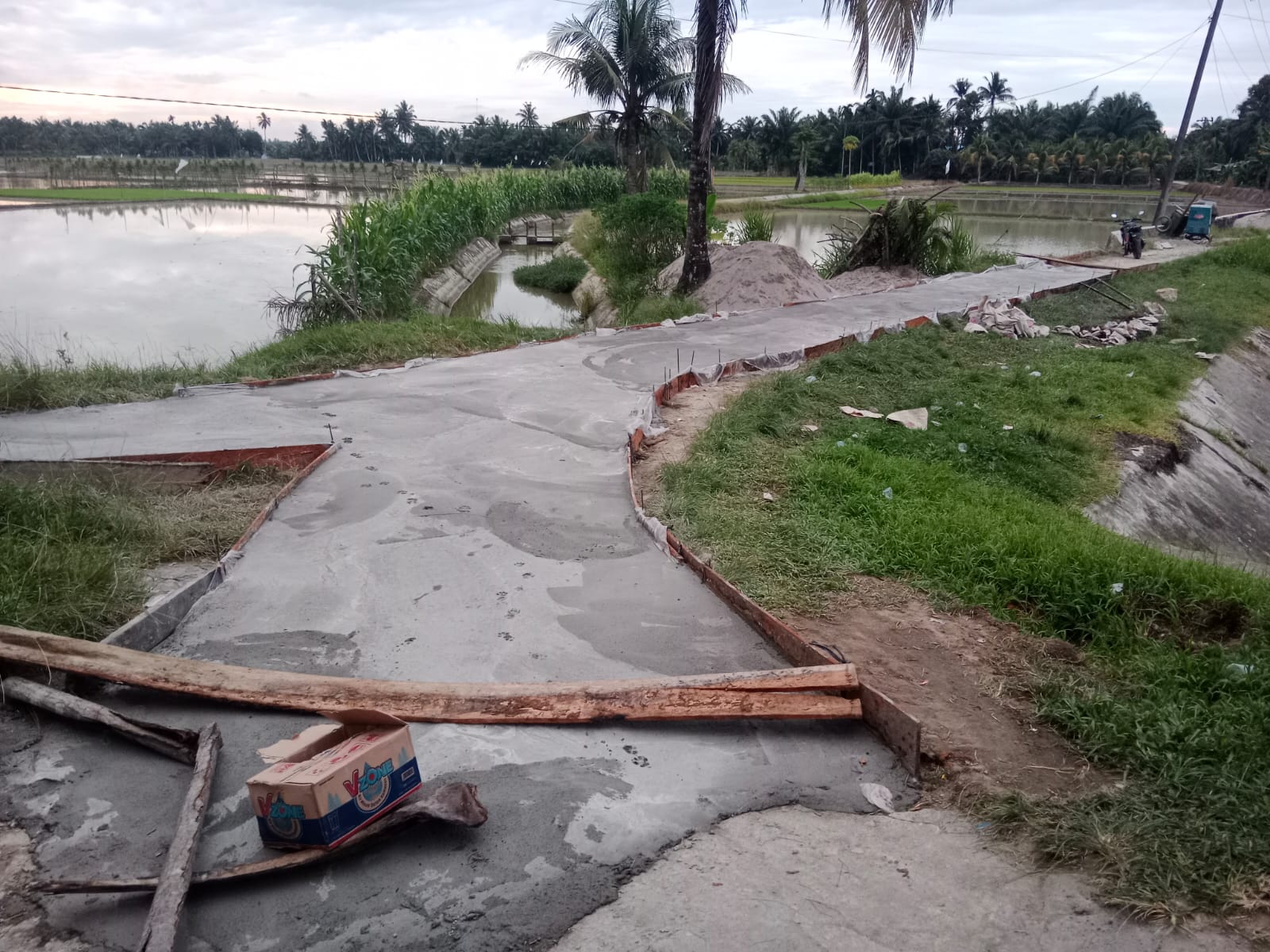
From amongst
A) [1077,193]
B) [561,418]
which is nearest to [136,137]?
[1077,193]

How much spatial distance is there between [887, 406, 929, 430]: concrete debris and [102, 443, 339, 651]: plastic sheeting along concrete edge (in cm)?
414

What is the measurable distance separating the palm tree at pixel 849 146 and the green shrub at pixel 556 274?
34.7m

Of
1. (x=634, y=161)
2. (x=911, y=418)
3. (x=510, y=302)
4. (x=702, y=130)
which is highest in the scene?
(x=702, y=130)

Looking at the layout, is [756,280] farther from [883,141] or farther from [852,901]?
[883,141]

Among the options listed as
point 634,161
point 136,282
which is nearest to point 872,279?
point 634,161

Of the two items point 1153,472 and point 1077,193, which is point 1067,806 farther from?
point 1077,193

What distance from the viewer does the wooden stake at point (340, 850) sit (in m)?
1.86

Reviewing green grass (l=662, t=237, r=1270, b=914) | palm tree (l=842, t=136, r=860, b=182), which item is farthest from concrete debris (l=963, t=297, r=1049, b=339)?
palm tree (l=842, t=136, r=860, b=182)

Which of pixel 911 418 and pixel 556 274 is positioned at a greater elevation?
pixel 911 418

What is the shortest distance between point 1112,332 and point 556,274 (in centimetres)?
1081

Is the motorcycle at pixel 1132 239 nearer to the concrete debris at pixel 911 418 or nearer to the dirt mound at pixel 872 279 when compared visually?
the dirt mound at pixel 872 279

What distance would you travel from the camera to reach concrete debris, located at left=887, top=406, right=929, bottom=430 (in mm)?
6270

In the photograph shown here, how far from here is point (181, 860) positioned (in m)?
1.91

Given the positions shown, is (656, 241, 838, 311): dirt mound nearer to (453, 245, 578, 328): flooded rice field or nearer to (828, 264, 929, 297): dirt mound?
(828, 264, 929, 297): dirt mound
